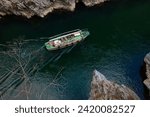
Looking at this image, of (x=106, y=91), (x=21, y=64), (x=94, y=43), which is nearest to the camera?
(x=106, y=91)

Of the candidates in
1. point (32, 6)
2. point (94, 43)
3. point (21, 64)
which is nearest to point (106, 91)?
point (21, 64)

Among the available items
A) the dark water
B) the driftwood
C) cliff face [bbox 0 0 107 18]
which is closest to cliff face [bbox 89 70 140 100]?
the dark water

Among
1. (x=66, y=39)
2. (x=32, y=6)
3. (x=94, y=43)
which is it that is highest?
(x=32, y=6)

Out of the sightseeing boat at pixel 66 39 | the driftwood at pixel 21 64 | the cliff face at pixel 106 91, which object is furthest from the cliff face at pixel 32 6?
the cliff face at pixel 106 91

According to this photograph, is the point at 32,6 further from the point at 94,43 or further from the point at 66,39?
the point at 94,43

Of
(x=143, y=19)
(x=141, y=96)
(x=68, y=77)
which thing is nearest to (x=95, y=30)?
(x=143, y=19)

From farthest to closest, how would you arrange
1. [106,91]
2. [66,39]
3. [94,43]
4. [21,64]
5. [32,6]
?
1. [32,6]
2. [94,43]
3. [66,39]
4. [21,64]
5. [106,91]

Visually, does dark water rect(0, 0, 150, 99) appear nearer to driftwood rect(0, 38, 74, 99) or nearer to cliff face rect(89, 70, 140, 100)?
driftwood rect(0, 38, 74, 99)
